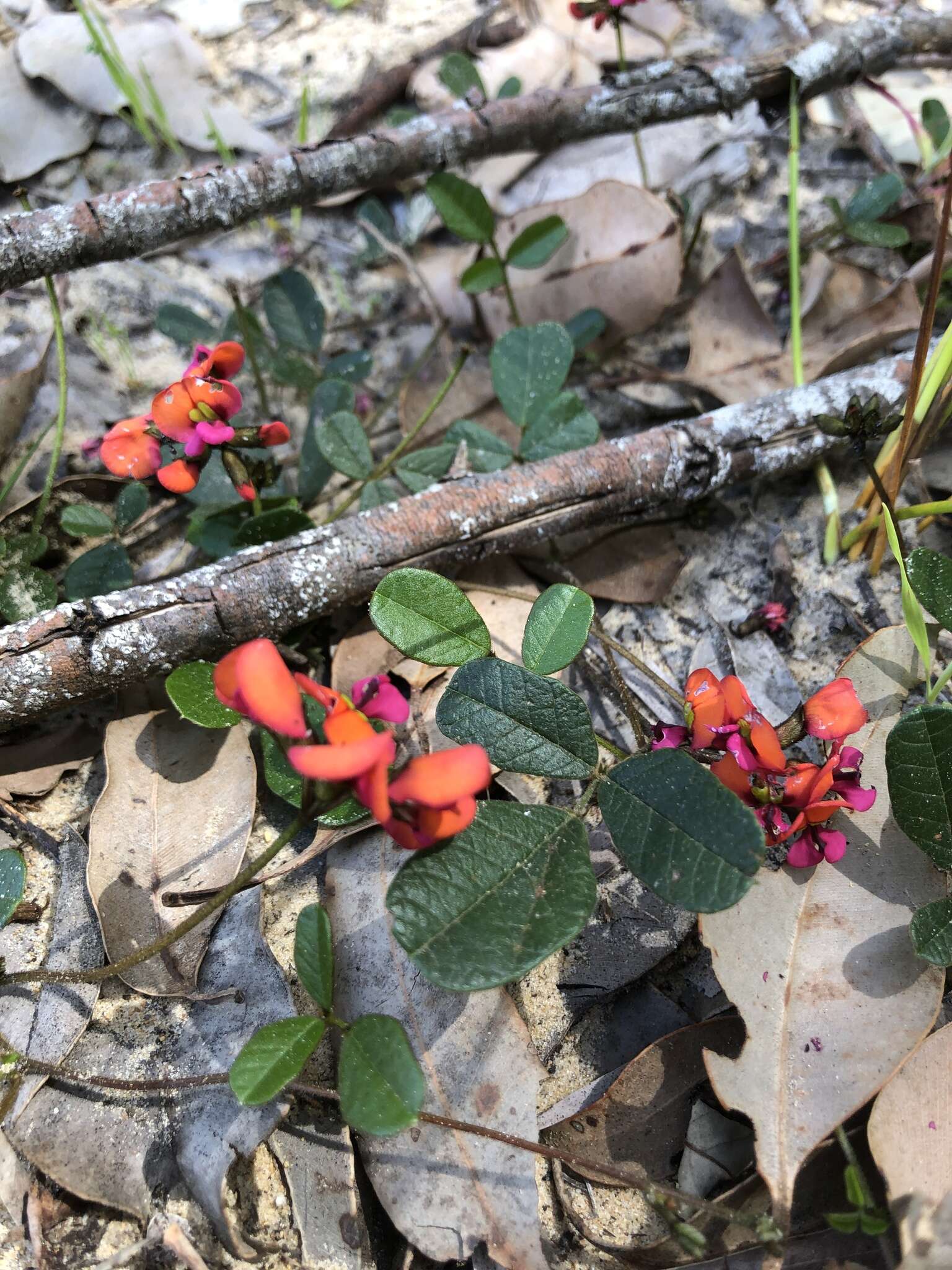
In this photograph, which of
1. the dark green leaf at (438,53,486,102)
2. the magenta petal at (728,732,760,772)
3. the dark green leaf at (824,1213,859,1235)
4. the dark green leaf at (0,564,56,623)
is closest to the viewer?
the dark green leaf at (824,1213,859,1235)

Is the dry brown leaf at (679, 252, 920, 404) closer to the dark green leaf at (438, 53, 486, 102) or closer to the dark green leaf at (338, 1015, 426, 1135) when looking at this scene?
the dark green leaf at (438, 53, 486, 102)

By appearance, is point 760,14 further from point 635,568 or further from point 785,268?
point 635,568

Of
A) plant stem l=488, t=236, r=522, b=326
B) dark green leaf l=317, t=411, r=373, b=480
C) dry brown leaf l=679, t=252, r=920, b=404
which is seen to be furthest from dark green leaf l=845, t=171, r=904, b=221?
dark green leaf l=317, t=411, r=373, b=480

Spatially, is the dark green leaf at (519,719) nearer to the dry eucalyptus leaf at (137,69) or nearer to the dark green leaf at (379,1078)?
the dark green leaf at (379,1078)

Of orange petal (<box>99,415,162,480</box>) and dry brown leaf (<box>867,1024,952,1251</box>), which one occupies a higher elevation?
orange petal (<box>99,415,162,480</box>)

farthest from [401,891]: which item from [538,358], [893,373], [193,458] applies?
[893,373]

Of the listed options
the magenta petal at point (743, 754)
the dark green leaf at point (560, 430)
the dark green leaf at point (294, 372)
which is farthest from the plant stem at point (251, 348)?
the magenta petal at point (743, 754)
